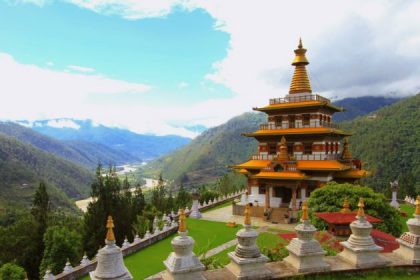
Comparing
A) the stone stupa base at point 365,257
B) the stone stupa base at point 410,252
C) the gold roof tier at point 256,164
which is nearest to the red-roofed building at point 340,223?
the stone stupa base at point 410,252

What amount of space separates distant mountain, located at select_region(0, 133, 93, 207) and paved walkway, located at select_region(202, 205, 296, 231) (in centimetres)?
10071

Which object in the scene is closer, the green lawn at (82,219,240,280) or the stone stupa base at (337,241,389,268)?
the stone stupa base at (337,241,389,268)

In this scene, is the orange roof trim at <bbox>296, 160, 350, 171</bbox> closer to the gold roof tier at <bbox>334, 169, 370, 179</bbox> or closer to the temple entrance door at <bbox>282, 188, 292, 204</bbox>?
the gold roof tier at <bbox>334, 169, 370, 179</bbox>

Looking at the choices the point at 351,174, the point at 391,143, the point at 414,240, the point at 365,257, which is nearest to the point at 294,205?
the point at 351,174

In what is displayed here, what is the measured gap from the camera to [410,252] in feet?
28.4

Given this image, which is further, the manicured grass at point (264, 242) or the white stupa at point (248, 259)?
the manicured grass at point (264, 242)

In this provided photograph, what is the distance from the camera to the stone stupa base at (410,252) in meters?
8.50

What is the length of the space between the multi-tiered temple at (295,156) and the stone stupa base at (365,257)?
2159 cm

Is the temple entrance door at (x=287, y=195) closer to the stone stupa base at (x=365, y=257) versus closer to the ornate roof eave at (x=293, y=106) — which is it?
the ornate roof eave at (x=293, y=106)

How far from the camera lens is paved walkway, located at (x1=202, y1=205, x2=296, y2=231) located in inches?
1130

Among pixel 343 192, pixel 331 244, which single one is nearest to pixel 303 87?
pixel 343 192

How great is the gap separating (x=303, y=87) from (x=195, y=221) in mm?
18068

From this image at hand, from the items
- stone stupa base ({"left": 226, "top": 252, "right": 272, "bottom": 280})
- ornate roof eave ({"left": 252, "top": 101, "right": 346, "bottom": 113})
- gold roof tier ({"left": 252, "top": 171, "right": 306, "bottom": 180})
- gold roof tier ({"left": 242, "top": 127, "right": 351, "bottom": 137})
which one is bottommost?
stone stupa base ({"left": 226, "top": 252, "right": 272, "bottom": 280})

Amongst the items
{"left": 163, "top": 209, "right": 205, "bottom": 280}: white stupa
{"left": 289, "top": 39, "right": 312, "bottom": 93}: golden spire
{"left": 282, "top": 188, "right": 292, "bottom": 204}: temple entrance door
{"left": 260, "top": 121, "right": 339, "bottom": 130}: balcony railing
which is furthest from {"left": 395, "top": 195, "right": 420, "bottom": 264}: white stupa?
{"left": 289, "top": 39, "right": 312, "bottom": 93}: golden spire
